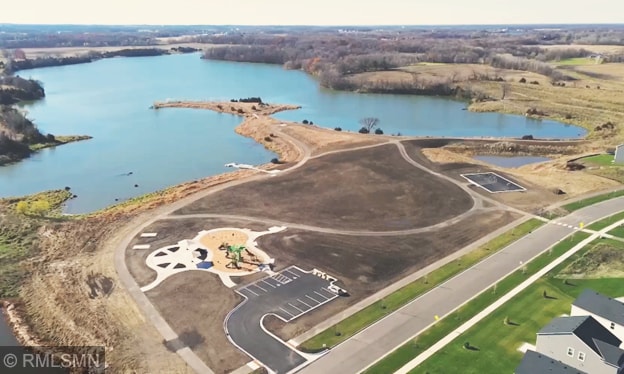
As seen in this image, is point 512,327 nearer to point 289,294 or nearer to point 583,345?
point 583,345

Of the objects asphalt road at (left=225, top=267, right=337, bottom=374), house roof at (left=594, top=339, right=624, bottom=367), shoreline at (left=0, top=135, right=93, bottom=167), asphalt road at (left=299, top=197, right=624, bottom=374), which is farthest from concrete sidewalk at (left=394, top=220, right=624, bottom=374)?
shoreline at (left=0, top=135, right=93, bottom=167)

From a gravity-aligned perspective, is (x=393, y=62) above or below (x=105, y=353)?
above

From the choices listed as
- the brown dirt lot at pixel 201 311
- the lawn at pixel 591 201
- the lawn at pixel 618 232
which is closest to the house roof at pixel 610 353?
the brown dirt lot at pixel 201 311

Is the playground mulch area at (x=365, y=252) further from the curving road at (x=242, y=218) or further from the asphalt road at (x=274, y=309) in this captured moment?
the curving road at (x=242, y=218)

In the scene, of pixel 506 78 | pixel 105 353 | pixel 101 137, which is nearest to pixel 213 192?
pixel 105 353

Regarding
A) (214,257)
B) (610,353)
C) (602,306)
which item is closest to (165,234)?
(214,257)

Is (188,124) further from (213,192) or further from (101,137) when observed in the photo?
(213,192)

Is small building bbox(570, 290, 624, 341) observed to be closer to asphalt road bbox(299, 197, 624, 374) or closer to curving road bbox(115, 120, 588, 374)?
asphalt road bbox(299, 197, 624, 374)
